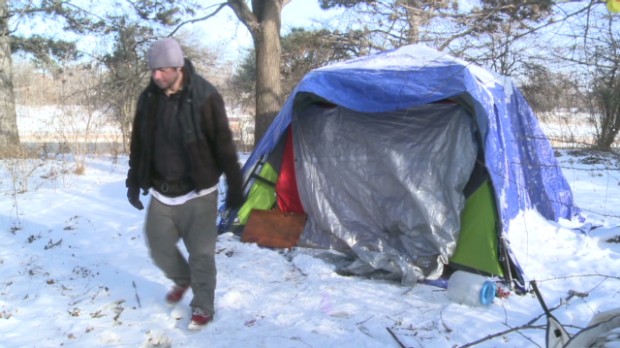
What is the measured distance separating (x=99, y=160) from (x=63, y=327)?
7.49 meters

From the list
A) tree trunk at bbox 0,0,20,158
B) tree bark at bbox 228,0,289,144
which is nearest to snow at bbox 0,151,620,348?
tree bark at bbox 228,0,289,144

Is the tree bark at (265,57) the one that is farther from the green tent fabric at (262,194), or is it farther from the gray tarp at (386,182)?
the gray tarp at (386,182)

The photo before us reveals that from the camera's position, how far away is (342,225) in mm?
4961

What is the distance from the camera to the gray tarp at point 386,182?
4336 mm

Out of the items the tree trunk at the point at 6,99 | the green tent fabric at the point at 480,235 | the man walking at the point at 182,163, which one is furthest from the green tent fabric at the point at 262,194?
the tree trunk at the point at 6,99

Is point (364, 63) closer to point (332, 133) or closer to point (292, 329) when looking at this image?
point (332, 133)

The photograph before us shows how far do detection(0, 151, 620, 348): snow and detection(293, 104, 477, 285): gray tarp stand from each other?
343 mm

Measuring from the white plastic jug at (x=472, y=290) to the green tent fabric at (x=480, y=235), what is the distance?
0.39 metres

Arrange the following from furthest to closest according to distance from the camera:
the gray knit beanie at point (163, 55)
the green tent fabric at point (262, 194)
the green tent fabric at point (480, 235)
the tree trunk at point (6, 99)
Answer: the tree trunk at point (6, 99), the green tent fabric at point (262, 194), the green tent fabric at point (480, 235), the gray knit beanie at point (163, 55)

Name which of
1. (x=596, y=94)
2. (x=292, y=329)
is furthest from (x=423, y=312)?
(x=596, y=94)

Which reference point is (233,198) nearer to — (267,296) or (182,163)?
(182,163)

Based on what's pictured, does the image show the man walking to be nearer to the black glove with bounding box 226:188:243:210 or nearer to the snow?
the black glove with bounding box 226:188:243:210

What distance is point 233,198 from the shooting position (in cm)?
301

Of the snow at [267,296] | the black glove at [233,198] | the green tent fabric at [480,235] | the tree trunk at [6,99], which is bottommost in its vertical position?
the snow at [267,296]
